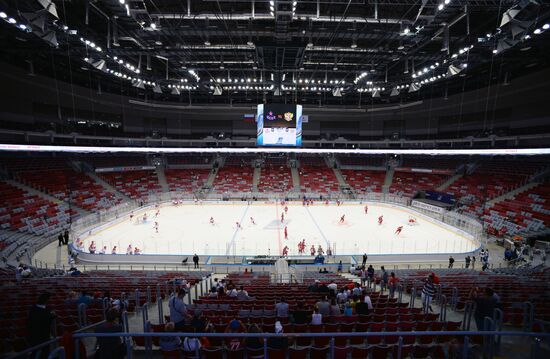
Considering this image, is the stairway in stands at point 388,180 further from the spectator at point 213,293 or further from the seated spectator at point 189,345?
the seated spectator at point 189,345

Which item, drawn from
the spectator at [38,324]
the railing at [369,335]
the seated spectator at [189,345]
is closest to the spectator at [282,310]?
the railing at [369,335]

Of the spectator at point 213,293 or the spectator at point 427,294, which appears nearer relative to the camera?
the spectator at point 427,294

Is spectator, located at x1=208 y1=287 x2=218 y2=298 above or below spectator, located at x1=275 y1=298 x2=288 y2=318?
below

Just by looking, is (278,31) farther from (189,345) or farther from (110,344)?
(110,344)

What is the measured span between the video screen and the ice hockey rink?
8.22 m

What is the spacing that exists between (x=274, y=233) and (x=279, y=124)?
1249cm

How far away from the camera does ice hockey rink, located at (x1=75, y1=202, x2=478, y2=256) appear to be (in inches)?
762

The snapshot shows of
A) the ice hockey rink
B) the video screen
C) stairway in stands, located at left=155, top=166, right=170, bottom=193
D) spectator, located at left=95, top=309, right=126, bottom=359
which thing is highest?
the video screen

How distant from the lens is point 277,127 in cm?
2980

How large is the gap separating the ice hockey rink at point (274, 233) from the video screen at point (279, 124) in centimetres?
822

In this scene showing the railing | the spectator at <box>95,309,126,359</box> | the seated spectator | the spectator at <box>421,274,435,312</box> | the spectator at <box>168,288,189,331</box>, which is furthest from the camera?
the spectator at <box>421,274,435,312</box>

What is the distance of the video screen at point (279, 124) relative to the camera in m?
29.5

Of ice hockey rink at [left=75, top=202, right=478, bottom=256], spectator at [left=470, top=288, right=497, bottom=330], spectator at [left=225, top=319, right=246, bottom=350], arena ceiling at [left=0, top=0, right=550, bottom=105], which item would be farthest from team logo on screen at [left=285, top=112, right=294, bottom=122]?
spectator at [left=225, top=319, right=246, bottom=350]

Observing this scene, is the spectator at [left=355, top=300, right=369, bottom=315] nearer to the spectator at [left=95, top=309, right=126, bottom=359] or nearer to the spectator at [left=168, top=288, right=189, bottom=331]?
the spectator at [left=168, top=288, right=189, bottom=331]
